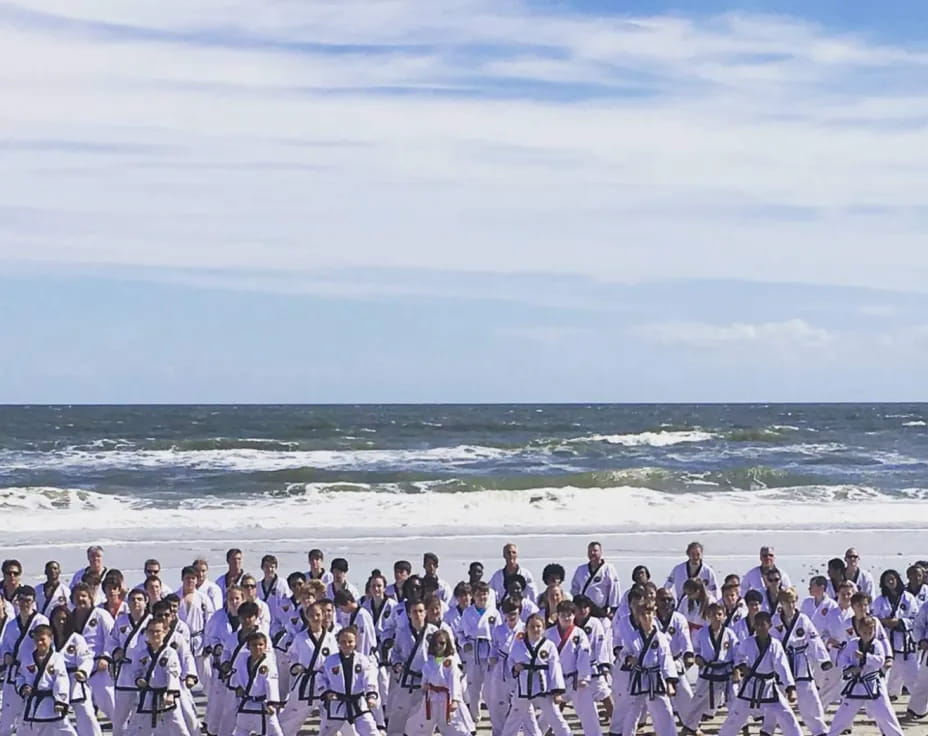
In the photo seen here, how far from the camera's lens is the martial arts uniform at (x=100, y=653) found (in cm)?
1196

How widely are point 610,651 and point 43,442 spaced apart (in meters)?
54.3

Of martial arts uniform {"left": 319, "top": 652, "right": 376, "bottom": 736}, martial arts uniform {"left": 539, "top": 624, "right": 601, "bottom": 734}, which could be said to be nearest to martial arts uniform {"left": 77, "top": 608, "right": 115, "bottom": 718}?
martial arts uniform {"left": 319, "top": 652, "right": 376, "bottom": 736}

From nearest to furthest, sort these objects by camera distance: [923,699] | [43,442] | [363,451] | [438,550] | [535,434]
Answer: [923,699]
[438,550]
[363,451]
[43,442]
[535,434]

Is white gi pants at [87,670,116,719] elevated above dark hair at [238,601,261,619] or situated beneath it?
situated beneath

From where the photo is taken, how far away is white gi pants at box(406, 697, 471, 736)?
1192cm

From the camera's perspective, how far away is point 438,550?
25078 mm

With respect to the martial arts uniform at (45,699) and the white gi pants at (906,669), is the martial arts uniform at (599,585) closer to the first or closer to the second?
the white gi pants at (906,669)

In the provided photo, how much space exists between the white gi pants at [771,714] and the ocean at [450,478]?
1679 cm

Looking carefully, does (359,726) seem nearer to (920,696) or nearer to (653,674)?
(653,674)

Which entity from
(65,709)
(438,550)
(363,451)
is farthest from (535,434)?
(65,709)

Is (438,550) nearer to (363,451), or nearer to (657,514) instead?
(657,514)

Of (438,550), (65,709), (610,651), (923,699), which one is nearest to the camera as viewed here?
(65,709)

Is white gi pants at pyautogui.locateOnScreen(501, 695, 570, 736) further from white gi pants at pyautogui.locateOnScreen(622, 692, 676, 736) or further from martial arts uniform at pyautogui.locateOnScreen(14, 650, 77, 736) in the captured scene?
martial arts uniform at pyautogui.locateOnScreen(14, 650, 77, 736)

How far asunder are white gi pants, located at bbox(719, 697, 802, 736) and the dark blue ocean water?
2603 cm
